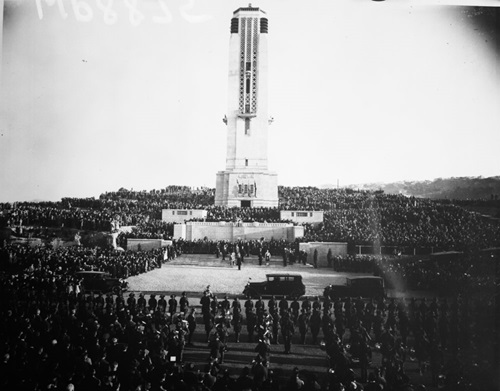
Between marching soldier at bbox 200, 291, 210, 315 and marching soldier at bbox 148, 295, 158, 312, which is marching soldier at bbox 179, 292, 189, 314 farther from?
marching soldier at bbox 148, 295, 158, 312

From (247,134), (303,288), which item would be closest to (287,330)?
(303,288)

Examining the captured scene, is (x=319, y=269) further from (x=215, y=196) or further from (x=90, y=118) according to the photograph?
(x=215, y=196)

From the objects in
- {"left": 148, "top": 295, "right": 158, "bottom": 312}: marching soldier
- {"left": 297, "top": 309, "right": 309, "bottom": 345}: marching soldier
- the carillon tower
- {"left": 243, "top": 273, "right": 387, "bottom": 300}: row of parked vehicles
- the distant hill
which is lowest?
{"left": 297, "top": 309, "right": 309, "bottom": 345}: marching soldier

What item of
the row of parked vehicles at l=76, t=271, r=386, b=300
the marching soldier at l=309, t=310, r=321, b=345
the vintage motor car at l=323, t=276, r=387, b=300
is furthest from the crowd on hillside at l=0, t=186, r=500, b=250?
the marching soldier at l=309, t=310, r=321, b=345

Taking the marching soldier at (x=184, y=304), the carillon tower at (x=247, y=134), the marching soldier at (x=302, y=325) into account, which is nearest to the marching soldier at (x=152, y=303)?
the marching soldier at (x=184, y=304)

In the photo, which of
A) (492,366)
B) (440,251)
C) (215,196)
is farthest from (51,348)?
(215,196)

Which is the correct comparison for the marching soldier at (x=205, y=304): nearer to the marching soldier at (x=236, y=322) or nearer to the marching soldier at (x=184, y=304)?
the marching soldier at (x=184, y=304)
